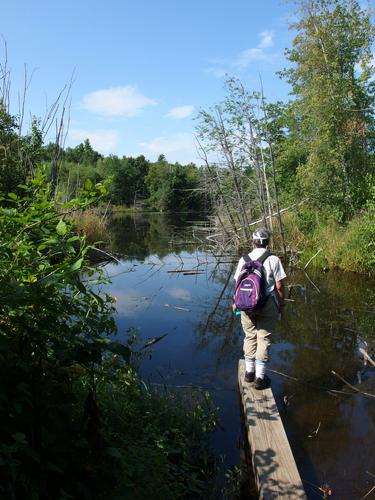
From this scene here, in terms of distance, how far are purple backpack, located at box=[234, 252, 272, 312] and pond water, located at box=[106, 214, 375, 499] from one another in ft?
4.69

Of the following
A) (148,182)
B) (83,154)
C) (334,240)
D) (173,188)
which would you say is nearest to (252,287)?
(334,240)

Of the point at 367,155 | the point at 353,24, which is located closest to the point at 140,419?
the point at 367,155

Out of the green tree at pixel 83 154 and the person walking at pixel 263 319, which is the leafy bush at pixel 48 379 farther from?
the green tree at pixel 83 154

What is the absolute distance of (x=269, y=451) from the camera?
3395mm

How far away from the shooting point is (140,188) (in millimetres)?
68688

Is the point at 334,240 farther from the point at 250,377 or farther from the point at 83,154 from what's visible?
the point at 83,154

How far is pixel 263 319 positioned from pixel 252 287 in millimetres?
448

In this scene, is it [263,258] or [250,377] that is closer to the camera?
[263,258]

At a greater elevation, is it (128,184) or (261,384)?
(128,184)

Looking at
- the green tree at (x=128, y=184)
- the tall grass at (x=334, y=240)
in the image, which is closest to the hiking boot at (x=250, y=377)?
the tall grass at (x=334, y=240)

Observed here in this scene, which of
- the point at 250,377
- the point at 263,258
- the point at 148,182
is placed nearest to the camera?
the point at 263,258

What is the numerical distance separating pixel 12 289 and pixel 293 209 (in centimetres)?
1575

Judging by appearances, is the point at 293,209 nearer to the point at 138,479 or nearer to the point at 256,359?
the point at 256,359

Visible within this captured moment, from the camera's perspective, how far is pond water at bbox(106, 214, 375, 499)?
4.05 m
